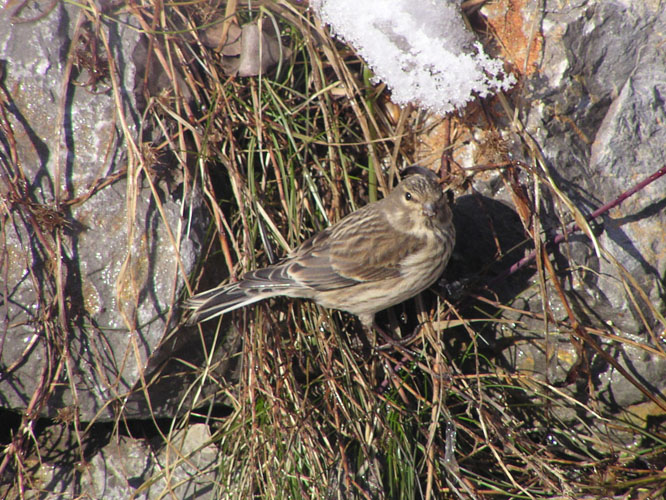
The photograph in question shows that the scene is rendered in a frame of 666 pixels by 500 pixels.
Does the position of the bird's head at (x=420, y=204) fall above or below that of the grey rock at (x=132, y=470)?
above

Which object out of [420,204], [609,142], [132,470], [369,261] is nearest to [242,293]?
[369,261]

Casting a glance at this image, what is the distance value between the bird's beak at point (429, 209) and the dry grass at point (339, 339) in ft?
1.12

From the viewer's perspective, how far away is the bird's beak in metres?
2.58

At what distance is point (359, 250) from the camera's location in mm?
2764

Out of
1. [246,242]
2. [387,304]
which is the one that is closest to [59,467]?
[246,242]

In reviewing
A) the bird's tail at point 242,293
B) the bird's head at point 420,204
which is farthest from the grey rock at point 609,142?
the bird's tail at point 242,293

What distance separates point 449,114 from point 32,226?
6.77ft

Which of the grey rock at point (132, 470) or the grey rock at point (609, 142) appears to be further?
the grey rock at point (132, 470)

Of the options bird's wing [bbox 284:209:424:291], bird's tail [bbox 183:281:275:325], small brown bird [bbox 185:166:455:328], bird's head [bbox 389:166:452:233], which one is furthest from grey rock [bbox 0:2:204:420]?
bird's head [bbox 389:166:452:233]

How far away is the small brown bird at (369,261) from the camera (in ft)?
8.39

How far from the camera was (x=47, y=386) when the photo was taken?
8.32 feet

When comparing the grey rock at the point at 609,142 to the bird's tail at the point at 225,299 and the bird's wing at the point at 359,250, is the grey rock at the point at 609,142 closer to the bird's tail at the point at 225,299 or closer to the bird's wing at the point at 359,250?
the bird's wing at the point at 359,250

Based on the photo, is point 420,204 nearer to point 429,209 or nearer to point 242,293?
point 429,209

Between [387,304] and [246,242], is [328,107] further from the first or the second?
[387,304]
